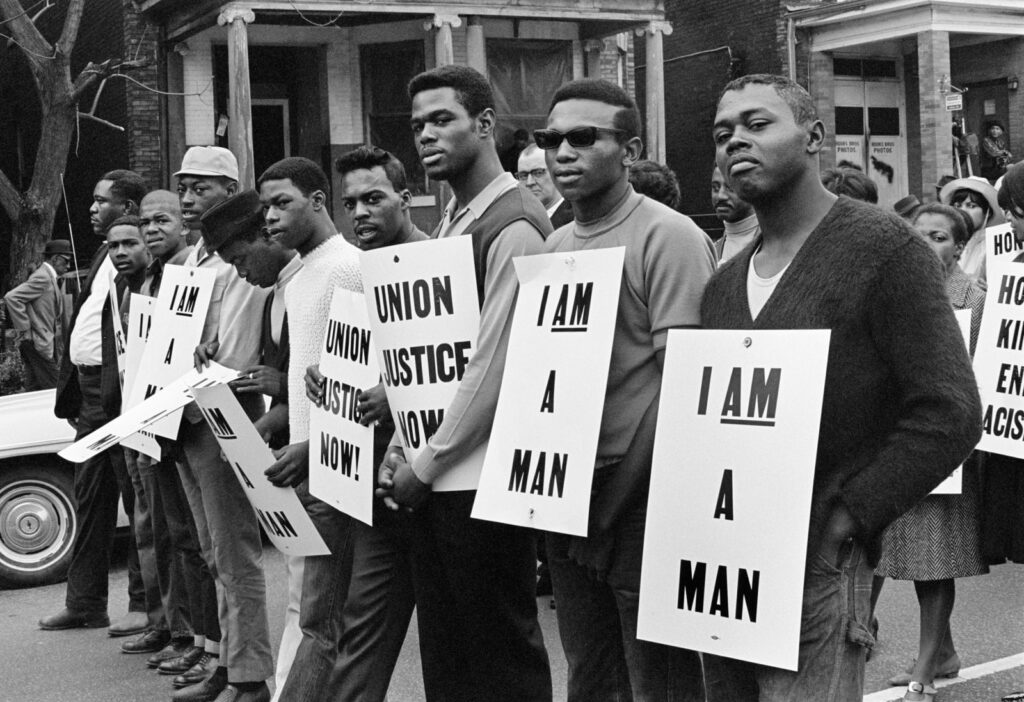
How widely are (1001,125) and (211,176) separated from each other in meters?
22.7

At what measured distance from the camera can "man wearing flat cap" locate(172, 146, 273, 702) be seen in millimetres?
5781

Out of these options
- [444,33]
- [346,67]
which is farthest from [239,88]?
[346,67]

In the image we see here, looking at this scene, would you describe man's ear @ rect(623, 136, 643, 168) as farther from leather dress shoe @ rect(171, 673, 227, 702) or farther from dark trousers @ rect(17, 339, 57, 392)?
dark trousers @ rect(17, 339, 57, 392)

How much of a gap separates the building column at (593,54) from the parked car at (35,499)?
595 inches

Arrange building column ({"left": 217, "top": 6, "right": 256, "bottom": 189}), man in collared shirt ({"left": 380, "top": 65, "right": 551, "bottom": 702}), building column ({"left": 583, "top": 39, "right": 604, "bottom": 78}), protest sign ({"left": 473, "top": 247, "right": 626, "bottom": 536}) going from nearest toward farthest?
protest sign ({"left": 473, "top": 247, "right": 626, "bottom": 536}) → man in collared shirt ({"left": 380, "top": 65, "right": 551, "bottom": 702}) → building column ({"left": 217, "top": 6, "right": 256, "bottom": 189}) → building column ({"left": 583, "top": 39, "right": 604, "bottom": 78})

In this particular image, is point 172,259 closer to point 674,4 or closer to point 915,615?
point 915,615

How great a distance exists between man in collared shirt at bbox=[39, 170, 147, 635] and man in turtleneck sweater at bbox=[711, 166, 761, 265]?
333 centimetres

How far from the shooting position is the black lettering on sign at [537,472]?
377cm

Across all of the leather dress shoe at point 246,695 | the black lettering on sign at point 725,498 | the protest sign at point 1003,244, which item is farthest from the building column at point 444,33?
the black lettering on sign at point 725,498

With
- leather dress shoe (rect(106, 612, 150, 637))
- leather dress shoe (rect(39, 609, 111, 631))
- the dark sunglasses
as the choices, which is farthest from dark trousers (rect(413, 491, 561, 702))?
leather dress shoe (rect(39, 609, 111, 631))

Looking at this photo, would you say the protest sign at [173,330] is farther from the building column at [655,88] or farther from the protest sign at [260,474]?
the building column at [655,88]

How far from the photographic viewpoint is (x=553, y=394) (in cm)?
381

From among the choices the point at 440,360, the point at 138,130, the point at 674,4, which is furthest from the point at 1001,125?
the point at 440,360

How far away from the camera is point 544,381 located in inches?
151
